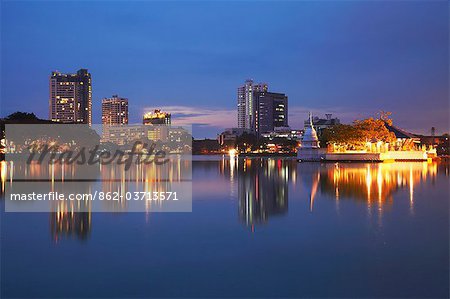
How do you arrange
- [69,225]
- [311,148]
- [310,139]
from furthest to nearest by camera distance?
[311,148], [310,139], [69,225]

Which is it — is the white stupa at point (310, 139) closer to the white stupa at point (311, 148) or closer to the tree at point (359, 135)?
the white stupa at point (311, 148)

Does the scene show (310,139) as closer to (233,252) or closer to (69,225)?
(69,225)

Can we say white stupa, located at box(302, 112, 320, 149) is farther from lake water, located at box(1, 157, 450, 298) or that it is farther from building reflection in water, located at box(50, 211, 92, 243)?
building reflection in water, located at box(50, 211, 92, 243)

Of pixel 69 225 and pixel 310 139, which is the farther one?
pixel 310 139

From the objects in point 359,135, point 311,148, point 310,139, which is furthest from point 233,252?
point 359,135

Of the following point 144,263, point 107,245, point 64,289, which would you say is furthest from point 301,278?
point 107,245

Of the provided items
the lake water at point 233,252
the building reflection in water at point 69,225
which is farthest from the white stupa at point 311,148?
the building reflection in water at point 69,225

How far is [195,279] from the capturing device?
9352mm

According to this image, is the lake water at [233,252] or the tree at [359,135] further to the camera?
the tree at [359,135]

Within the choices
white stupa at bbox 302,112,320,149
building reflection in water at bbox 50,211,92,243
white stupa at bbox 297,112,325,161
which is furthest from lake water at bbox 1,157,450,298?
white stupa at bbox 302,112,320,149

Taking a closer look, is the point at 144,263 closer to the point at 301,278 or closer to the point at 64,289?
the point at 64,289

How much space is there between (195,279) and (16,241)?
606 cm

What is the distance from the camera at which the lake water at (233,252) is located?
884 centimetres

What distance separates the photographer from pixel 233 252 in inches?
452
